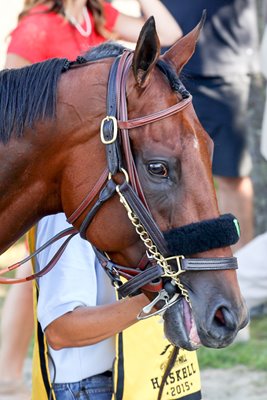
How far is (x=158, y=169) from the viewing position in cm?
269

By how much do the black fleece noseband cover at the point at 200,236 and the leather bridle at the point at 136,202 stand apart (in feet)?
0.04

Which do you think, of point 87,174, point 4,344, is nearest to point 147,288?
point 87,174

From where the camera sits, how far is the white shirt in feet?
10.3

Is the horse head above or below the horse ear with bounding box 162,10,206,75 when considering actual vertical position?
below

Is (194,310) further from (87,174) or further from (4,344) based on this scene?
(4,344)

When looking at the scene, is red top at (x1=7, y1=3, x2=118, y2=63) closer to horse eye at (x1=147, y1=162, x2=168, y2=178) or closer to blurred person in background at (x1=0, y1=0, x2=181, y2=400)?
blurred person in background at (x1=0, y1=0, x2=181, y2=400)

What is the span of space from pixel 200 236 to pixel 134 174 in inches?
9.7

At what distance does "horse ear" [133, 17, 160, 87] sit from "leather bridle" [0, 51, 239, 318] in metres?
0.06

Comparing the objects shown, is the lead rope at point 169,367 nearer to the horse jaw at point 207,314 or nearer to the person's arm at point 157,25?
the horse jaw at point 207,314

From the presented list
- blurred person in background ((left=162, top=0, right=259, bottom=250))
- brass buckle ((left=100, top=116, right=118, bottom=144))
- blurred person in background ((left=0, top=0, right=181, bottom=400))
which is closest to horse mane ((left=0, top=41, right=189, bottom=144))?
brass buckle ((left=100, top=116, right=118, bottom=144))

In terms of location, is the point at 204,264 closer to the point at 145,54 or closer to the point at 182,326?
the point at 182,326

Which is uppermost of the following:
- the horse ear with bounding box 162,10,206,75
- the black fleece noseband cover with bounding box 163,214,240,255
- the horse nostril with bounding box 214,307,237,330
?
the horse ear with bounding box 162,10,206,75

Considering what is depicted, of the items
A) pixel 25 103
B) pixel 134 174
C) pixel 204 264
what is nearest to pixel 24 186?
pixel 25 103

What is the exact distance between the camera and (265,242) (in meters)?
5.25
